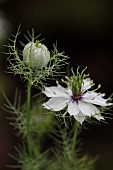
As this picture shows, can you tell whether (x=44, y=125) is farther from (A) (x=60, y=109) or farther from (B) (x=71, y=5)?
(B) (x=71, y=5)

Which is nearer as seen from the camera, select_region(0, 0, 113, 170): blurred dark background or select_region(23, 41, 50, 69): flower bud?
select_region(23, 41, 50, 69): flower bud

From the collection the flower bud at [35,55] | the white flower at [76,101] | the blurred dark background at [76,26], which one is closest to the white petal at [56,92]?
the white flower at [76,101]

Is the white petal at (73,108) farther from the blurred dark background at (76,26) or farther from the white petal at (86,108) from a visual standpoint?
the blurred dark background at (76,26)

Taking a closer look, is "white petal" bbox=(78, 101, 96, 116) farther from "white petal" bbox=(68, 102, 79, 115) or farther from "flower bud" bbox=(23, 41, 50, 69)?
"flower bud" bbox=(23, 41, 50, 69)

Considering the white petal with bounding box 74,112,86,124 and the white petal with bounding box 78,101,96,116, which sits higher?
the white petal with bounding box 78,101,96,116

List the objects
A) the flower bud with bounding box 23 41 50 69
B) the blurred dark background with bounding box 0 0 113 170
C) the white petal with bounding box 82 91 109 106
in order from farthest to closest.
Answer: the blurred dark background with bounding box 0 0 113 170 < the white petal with bounding box 82 91 109 106 < the flower bud with bounding box 23 41 50 69

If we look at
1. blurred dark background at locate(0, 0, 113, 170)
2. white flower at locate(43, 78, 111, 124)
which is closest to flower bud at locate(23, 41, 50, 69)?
white flower at locate(43, 78, 111, 124)
